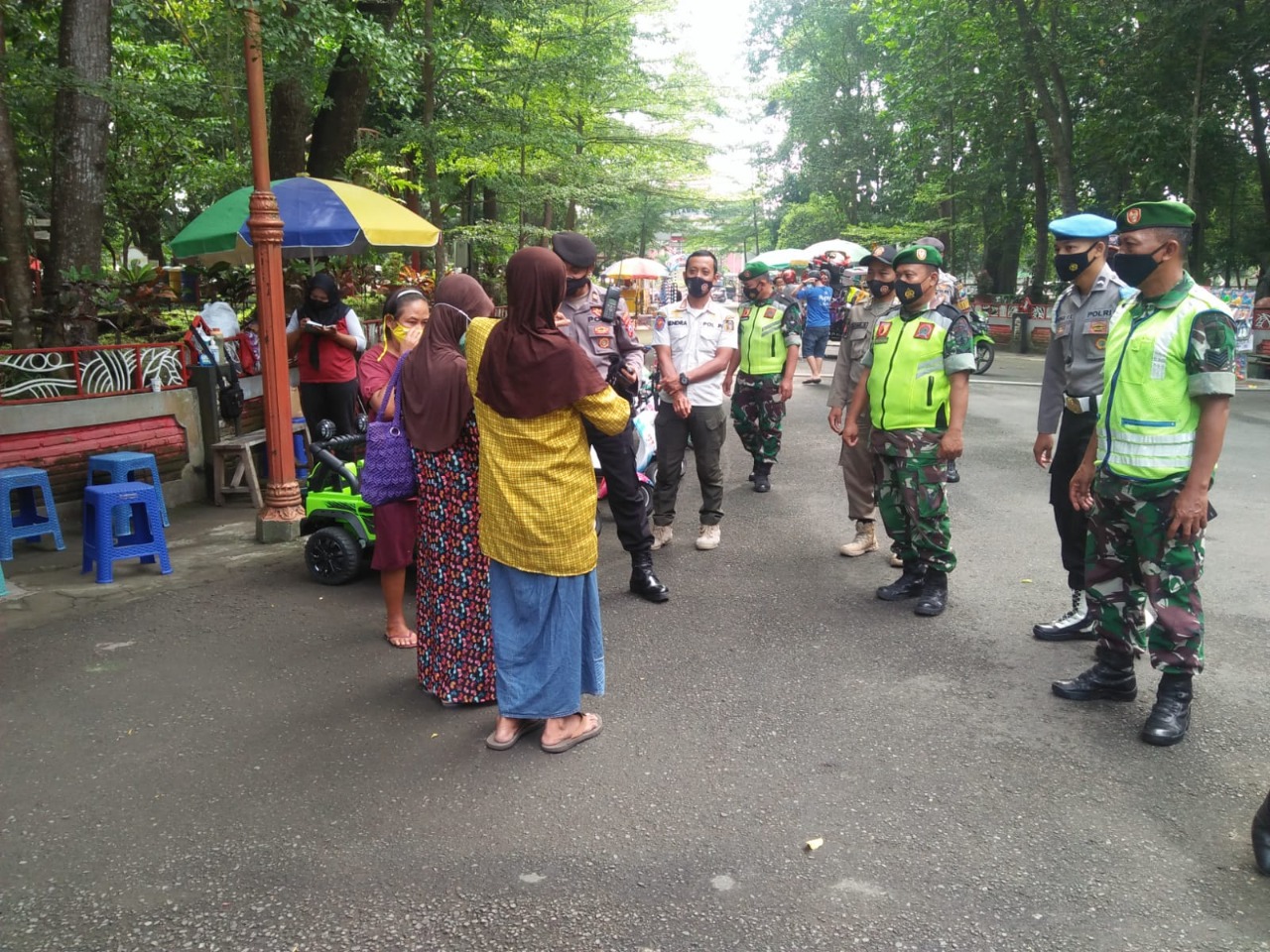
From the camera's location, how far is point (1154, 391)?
364 centimetres

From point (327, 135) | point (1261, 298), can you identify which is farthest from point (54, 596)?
point (1261, 298)

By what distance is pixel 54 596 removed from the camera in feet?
18.2

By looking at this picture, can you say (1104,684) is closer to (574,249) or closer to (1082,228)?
(1082,228)

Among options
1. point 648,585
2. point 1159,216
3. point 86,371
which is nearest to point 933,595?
point 648,585

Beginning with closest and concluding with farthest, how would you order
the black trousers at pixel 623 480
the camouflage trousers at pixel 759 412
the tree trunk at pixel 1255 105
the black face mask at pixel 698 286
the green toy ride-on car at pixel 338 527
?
the black trousers at pixel 623 480, the green toy ride-on car at pixel 338 527, the black face mask at pixel 698 286, the camouflage trousers at pixel 759 412, the tree trunk at pixel 1255 105

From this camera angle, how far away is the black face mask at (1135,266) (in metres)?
3.62

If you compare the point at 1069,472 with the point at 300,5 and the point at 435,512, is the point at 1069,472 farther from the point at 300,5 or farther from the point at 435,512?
the point at 300,5

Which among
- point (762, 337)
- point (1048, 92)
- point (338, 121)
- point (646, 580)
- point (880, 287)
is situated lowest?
point (646, 580)

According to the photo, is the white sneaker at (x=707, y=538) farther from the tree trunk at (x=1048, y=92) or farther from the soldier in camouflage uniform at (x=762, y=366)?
the tree trunk at (x=1048, y=92)

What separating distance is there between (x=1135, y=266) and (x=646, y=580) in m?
2.87

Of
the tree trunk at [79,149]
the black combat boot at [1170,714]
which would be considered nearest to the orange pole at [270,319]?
the tree trunk at [79,149]

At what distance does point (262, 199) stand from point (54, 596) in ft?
9.01

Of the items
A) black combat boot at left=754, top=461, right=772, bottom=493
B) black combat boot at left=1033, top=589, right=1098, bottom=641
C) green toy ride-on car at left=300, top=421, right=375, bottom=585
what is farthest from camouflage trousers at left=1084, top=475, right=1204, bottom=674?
black combat boot at left=754, top=461, right=772, bottom=493

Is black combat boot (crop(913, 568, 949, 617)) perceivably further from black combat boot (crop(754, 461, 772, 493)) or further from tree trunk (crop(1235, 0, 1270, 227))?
tree trunk (crop(1235, 0, 1270, 227))
